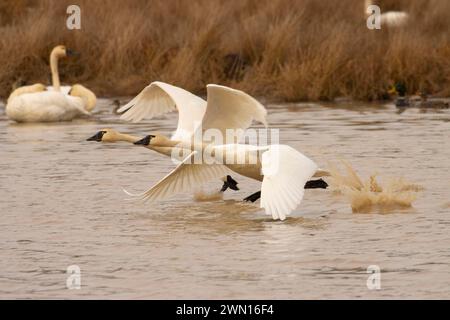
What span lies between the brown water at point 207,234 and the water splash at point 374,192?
128 mm

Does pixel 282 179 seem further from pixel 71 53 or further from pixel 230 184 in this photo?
pixel 71 53

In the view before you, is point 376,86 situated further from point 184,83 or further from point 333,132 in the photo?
point 333,132

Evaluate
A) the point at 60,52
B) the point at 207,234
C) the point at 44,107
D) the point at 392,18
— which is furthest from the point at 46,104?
the point at 207,234

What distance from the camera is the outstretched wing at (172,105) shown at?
1157cm

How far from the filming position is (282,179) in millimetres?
9641

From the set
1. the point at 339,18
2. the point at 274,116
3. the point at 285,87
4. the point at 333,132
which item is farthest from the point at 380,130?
the point at 339,18

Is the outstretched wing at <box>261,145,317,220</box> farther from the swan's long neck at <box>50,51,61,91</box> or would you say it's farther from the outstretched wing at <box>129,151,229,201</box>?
the swan's long neck at <box>50,51,61,91</box>

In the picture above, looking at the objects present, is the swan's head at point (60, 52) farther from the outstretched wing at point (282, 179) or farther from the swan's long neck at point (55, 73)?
the outstretched wing at point (282, 179)

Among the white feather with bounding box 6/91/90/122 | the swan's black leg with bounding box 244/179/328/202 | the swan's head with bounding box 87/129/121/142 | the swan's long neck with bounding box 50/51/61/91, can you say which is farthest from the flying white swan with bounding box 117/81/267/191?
the swan's long neck with bounding box 50/51/61/91

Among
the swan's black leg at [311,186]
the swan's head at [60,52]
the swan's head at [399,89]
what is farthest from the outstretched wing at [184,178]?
the swan's head at [60,52]

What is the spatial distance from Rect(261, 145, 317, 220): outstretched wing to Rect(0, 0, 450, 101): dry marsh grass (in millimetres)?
8993

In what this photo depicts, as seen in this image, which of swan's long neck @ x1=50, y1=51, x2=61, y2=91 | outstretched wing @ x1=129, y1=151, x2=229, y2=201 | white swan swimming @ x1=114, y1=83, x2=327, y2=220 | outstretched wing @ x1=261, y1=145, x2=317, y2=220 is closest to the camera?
outstretched wing @ x1=261, y1=145, x2=317, y2=220

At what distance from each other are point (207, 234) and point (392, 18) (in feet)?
45.5

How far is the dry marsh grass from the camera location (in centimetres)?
1928
